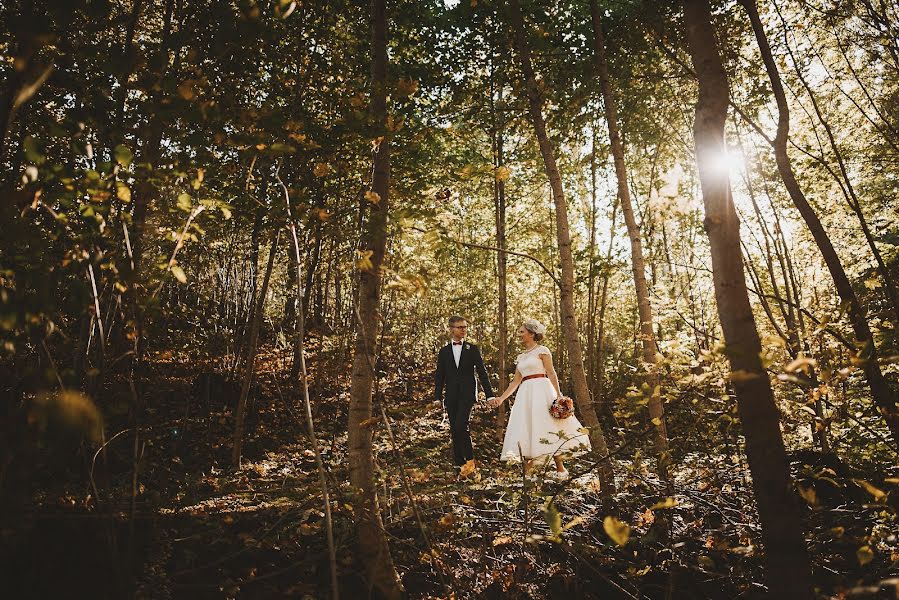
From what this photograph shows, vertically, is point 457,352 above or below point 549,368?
above

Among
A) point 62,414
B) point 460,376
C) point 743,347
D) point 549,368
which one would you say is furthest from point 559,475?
point 62,414

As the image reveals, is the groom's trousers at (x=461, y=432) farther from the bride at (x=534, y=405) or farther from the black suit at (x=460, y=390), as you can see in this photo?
the bride at (x=534, y=405)

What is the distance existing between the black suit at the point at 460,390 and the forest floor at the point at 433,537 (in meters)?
0.56

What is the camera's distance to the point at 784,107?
2.95 m

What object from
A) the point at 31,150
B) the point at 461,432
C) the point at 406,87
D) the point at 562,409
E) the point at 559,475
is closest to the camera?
the point at 31,150

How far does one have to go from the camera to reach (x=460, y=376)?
5.91 meters

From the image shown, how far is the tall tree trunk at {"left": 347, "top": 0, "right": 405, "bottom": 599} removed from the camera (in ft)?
8.55

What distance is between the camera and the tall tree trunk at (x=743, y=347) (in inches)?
65.0

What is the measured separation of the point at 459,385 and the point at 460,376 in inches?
4.8

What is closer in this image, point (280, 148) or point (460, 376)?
point (280, 148)

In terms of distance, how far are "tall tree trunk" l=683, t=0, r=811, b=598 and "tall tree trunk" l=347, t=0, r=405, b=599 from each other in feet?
4.99

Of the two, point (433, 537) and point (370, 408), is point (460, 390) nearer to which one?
point (433, 537)

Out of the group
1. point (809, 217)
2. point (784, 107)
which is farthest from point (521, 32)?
point (809, 217)

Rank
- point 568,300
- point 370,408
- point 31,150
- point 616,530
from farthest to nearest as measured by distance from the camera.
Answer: point 568,300
point 370,408
point 616,530
point 31,150
